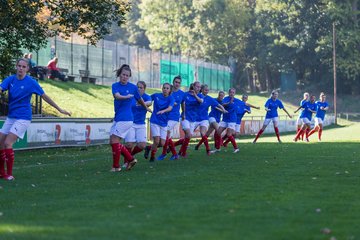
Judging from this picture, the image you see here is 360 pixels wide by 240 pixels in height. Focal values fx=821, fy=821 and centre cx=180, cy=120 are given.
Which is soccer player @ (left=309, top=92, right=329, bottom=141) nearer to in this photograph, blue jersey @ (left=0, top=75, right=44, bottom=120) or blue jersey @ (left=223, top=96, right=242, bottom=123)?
blue jersey @ (left=223, top=96, right=242, bottom=123)

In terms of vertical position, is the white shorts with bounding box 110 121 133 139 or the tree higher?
the tree

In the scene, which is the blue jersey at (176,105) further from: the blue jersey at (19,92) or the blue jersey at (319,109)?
the blue jersey at (319,109)

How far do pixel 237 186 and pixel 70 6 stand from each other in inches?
639

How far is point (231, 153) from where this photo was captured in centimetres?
2347

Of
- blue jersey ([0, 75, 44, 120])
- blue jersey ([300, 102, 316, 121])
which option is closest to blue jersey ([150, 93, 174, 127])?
blue jersey ([0, 75, 44, 120])

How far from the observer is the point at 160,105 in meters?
19.7

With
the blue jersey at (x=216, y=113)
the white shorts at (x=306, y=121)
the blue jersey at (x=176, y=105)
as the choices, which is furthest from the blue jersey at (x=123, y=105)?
the white shorts at (x=306, y=121)

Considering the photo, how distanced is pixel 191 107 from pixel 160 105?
3.37 metres

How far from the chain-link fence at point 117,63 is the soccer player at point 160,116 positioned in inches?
949

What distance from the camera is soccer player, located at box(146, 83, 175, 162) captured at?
1958cm

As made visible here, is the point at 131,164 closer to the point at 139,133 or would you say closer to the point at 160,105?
the point at 139,133

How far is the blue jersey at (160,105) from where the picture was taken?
19.6m

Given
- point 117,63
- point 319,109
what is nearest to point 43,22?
point 319,109

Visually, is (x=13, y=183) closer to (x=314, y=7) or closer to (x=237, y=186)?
(x=237, y=186)
